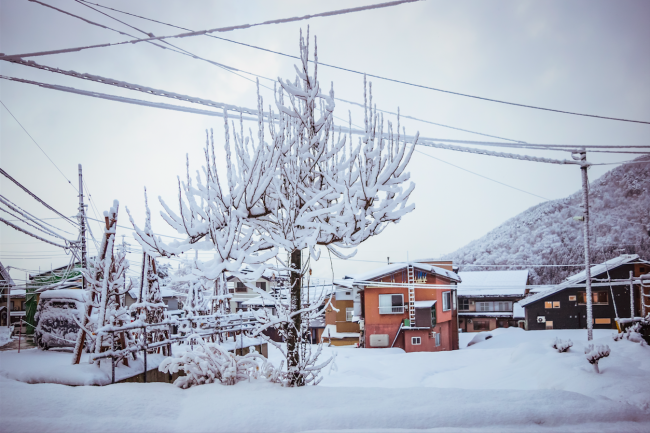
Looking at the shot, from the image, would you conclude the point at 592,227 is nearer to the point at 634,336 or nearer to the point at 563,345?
the point at 634,336

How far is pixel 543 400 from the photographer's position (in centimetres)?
460

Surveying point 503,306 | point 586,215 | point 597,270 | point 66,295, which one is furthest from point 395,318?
point 66,295

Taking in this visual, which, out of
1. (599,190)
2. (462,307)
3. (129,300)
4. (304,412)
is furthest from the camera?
(462,307)

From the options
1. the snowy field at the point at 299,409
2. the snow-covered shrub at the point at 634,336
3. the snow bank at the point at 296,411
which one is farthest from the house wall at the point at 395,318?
the snow bank at the point at 296,411

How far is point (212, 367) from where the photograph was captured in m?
5.45

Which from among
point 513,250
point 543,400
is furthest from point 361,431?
point 513,250

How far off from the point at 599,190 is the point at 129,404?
1577 cm

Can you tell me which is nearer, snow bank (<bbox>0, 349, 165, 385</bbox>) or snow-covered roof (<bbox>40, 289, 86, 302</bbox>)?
snow bank (<bbox>0, 349, 165, 385</bbox>)

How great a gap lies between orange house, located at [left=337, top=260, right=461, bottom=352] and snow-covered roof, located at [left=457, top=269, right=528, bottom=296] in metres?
16.1

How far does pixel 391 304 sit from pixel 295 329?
22.9m

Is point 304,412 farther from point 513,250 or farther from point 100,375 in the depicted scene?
point 513,250

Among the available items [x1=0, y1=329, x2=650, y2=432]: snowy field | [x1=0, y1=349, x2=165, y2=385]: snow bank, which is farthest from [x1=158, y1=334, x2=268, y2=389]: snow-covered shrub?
[x1=0, y1=349, x2=165, y2=385]: snow bank

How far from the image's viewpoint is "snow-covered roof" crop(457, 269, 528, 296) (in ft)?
139

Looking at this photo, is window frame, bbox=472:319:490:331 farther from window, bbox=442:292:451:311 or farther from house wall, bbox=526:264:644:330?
window, bbox=442:292:451:311
